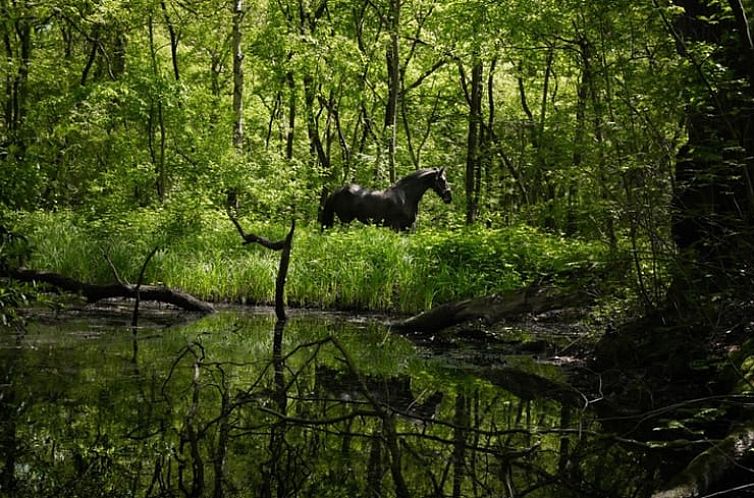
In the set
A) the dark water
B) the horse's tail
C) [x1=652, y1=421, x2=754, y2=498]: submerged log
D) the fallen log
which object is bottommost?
the dark water

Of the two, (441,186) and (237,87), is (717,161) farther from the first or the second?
(237,87)

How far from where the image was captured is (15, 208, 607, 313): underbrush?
1327cm

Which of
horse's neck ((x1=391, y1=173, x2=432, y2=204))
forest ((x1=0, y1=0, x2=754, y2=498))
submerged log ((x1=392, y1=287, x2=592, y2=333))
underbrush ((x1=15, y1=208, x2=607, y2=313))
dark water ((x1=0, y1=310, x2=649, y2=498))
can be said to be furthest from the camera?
horse's neck ((x1=391, y1=173, x2=432, y2=204))

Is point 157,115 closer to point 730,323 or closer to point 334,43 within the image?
point 334,43

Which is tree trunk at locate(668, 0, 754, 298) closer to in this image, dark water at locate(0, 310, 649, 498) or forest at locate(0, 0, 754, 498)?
forest at locate(0, 0, 754, 498)

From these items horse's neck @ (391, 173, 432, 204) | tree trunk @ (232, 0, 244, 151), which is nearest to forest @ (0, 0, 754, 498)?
horse's neck @ (391, 173, 432, 204)

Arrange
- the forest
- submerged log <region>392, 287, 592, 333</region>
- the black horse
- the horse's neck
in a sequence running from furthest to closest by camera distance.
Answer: the horse's neck < the black horse < submerged log <region>392, 287, 592, 333</region> < the forest

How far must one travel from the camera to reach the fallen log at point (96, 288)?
10914 millimetres

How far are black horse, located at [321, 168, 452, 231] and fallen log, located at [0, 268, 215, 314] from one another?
19.9ft

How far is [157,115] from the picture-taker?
773 inches

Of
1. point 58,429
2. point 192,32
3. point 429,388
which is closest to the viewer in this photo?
point 58,429

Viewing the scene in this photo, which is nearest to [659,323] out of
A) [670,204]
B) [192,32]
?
[670,204]

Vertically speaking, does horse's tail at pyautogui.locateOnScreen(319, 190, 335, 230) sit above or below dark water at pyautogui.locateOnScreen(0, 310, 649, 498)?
above

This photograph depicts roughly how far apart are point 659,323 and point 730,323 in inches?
38.0
